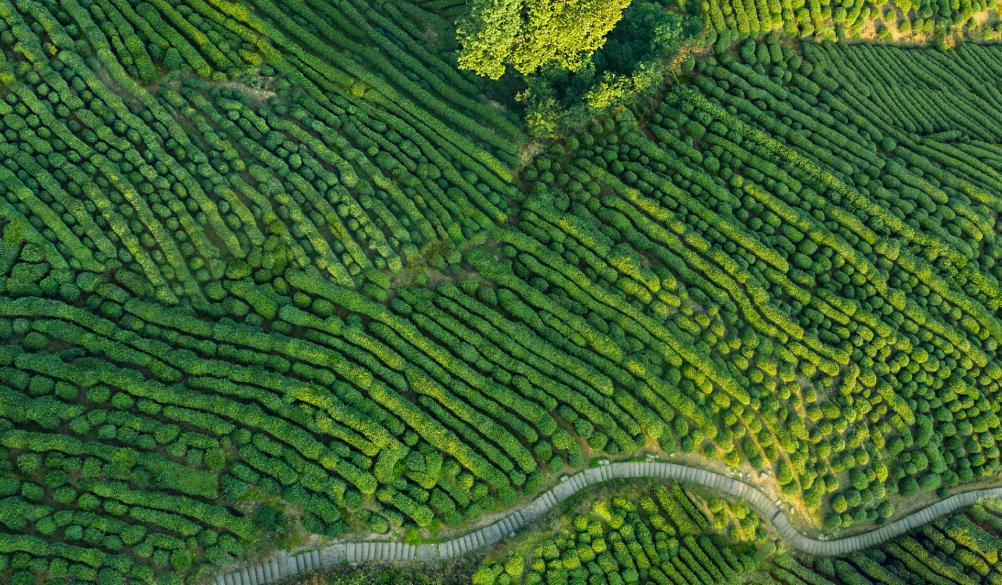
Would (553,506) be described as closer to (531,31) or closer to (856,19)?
(531,31)

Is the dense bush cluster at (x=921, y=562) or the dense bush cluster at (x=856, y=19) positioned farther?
the dense bush cluster at (x=856, y=19)

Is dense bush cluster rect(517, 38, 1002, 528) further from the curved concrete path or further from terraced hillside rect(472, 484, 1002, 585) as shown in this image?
terraced hillside rect(472, 484, 1002, 585)

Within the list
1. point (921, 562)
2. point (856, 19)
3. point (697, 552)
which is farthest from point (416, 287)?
point (856, 19)

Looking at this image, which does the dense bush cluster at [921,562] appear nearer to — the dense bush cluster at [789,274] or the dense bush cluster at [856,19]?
the dense bush cluster at [789,274]

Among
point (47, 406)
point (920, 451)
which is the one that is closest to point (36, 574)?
point (47, 406)

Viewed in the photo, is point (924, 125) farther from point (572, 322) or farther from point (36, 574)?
point (36, 574)

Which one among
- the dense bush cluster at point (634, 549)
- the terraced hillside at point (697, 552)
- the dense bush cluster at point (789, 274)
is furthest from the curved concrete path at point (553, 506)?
the dense bush cluster at point (789, 274)

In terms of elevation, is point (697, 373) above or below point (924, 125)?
below
